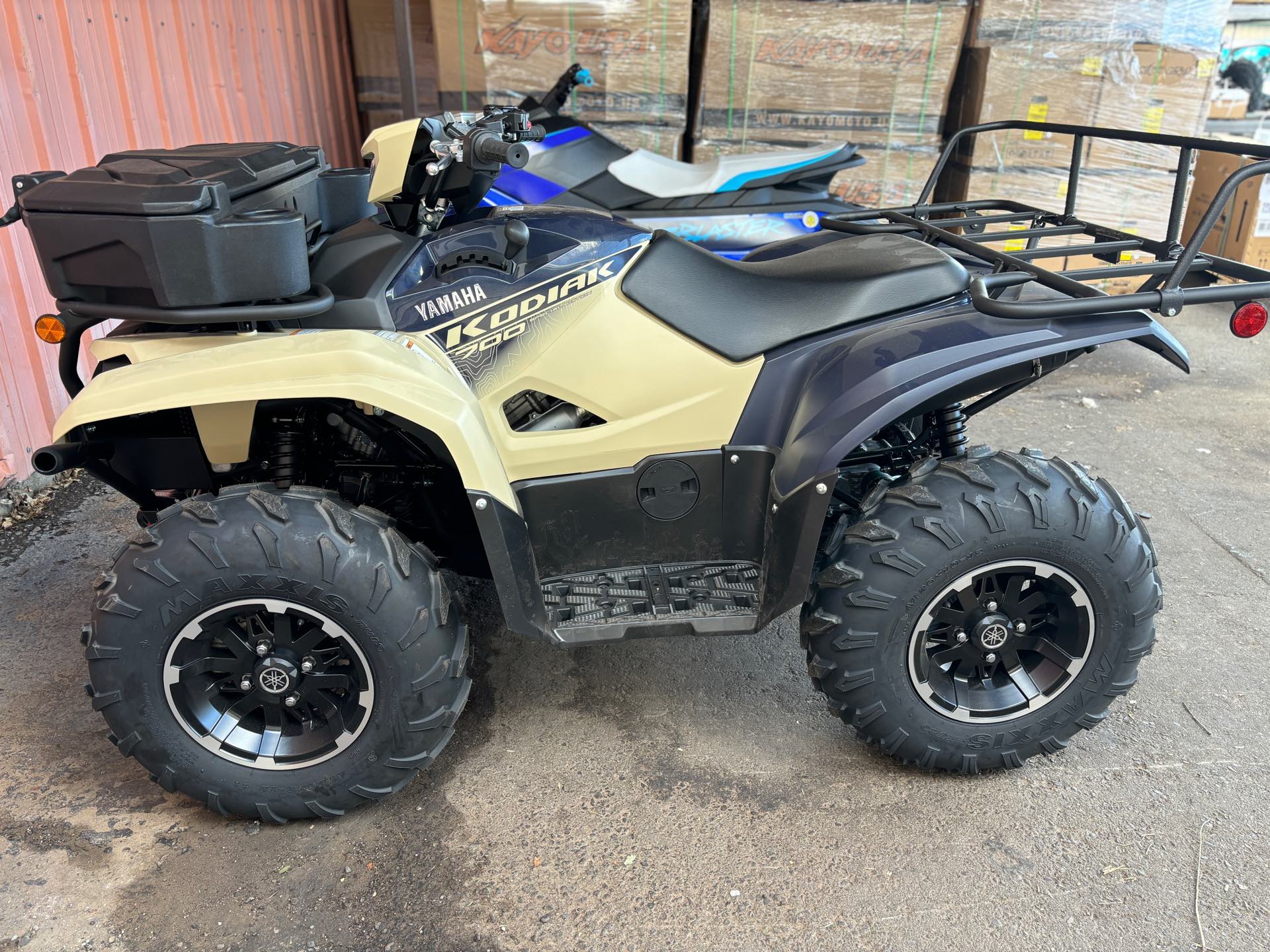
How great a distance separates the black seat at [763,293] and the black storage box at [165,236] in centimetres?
81

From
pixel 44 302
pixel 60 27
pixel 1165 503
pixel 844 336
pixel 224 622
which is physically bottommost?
pixel 1165 503

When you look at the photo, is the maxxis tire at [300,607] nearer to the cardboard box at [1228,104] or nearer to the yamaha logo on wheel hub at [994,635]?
the yamaha logo on wheel hub at [994,635]

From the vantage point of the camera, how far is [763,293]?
93.7 inches

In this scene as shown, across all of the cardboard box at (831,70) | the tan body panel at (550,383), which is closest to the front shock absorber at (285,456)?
the tan body panel at (550,383)

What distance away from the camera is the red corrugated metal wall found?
12.1 feet

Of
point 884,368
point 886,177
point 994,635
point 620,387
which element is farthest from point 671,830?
point 886,177

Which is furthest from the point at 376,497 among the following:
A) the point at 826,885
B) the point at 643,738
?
the point at 826,885

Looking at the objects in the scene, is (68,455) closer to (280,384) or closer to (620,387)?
(280,384)

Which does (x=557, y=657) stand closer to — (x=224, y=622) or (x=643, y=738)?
(x=643, y=738)

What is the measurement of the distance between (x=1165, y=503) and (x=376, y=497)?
3.30 metres

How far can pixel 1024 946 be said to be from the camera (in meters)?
2.02

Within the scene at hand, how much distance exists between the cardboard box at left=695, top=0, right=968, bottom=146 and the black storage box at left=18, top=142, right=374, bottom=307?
4214 mm

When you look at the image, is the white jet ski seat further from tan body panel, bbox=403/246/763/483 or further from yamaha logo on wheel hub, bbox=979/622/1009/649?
yamaha logo on wheel hub, bbox=979/622/1009/649

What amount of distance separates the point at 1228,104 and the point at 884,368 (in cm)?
769
